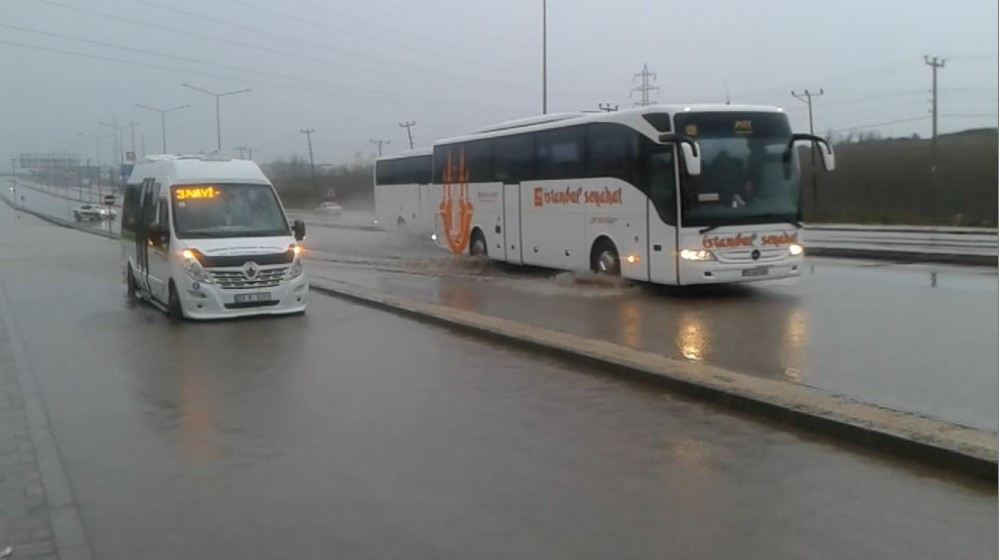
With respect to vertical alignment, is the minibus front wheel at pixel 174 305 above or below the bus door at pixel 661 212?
below

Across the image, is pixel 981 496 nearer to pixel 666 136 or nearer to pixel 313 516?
pixel 313 516

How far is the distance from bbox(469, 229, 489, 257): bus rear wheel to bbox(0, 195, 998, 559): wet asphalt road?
1401 centimetres

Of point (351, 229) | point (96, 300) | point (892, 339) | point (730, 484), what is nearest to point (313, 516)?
point (730, 484)

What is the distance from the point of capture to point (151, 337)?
589 inches

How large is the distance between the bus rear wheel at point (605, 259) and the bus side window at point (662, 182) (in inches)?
74.5

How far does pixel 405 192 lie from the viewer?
39594 mm

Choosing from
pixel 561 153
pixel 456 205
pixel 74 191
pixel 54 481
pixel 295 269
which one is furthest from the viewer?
pixel 74 191

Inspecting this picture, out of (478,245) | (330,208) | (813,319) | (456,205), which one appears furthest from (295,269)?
(330,208)

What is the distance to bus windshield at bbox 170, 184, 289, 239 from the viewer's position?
16.8 m

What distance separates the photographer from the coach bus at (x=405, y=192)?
37.7m

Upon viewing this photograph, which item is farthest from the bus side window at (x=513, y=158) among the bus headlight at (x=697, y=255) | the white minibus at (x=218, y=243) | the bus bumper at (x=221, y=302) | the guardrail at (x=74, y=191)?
the guardrail at (x=74, y=191)

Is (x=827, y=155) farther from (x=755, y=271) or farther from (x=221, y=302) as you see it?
(x=221, y=302)

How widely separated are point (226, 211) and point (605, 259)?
7.65 meters

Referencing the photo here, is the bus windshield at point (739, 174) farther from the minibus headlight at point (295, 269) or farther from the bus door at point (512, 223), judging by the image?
the bus door at point (512, 223)
